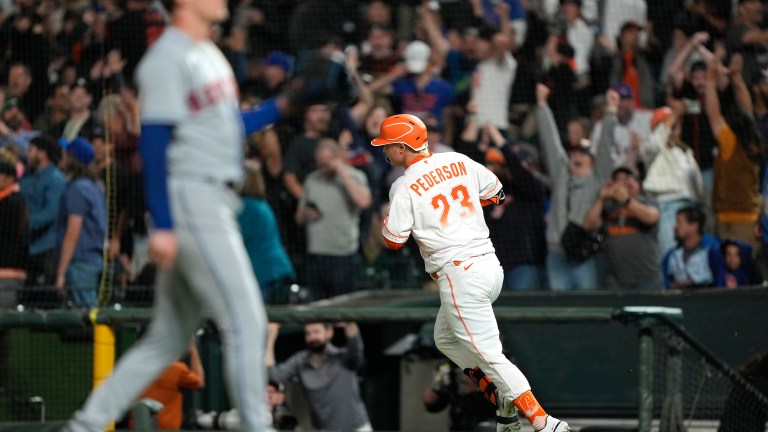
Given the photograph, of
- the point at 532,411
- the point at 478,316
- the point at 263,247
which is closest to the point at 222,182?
the point at 478,316

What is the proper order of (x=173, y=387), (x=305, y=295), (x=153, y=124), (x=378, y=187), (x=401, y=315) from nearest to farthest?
(x=153, y=124) < (x=401, y=315) < (x=173, y=387) < (x=305, y=295) < (x=378, y=187)

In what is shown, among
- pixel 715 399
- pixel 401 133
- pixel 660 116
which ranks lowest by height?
pixel 715 399

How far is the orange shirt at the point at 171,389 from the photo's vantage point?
8312 mm

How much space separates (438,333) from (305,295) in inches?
149

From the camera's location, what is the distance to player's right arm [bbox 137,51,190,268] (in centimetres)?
428

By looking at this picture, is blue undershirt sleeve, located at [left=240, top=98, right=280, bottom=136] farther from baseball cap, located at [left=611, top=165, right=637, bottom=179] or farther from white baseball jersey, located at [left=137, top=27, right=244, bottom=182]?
baseball cap, located at [left=611, top=165, right=637, bottom=179]

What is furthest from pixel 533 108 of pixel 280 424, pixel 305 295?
pixel 280 424

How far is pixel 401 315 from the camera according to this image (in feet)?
25.0

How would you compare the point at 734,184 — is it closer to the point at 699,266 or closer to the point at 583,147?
the point at 699,266

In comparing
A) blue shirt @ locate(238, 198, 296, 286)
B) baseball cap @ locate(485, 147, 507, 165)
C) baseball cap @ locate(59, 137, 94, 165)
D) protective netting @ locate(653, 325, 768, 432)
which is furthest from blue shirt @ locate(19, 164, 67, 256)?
protective netting @ locate(653, 325, 768, 432)

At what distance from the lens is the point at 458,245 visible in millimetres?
6156

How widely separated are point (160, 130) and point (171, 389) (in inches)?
171

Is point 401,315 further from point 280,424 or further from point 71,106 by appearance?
point 71,106

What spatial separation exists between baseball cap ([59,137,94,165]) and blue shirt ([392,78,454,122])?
2724 millimetres
